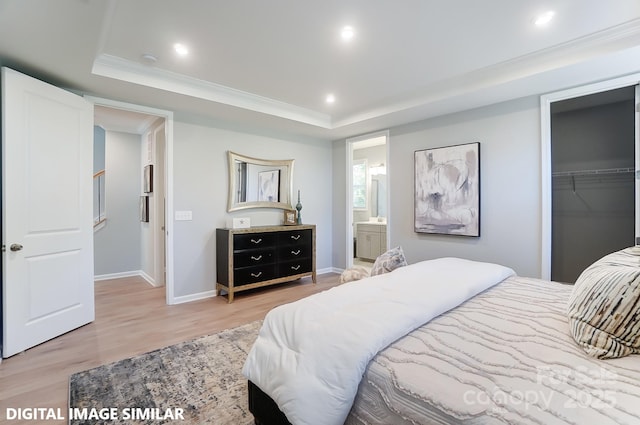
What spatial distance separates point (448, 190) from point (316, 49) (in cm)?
243

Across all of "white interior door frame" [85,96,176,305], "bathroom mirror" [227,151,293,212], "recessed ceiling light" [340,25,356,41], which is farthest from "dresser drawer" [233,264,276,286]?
"recessed ceiling light" [340,25,356,41]

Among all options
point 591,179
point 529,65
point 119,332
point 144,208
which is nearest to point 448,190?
point 529,65

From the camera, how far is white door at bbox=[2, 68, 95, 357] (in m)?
2.47

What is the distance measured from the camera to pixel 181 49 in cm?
264

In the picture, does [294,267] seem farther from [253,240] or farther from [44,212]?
[44,212]

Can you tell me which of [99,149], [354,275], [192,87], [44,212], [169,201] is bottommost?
[354,275]

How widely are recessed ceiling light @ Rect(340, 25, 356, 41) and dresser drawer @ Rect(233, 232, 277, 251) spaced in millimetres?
2631

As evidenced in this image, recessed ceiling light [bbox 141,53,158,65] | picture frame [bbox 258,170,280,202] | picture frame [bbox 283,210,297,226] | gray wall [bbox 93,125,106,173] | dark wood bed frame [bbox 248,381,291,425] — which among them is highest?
recessed ceiling light [bbox 141,53,158,65]

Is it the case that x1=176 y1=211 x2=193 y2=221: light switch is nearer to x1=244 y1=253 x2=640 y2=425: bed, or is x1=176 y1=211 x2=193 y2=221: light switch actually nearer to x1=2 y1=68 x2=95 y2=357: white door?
x1=2 y1=68 x2=95 y2=357: white door

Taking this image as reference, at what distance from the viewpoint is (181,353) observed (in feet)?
8.13

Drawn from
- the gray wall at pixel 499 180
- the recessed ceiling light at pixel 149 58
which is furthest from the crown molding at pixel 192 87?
the gray wall at pixel 499 180

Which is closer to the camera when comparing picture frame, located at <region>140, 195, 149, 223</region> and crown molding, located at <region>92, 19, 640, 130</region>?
crown molding, located at <region>92, 19, 640, 130</region>

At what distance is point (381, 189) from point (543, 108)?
13.1 feet

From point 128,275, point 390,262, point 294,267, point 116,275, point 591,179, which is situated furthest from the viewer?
point 128,275
